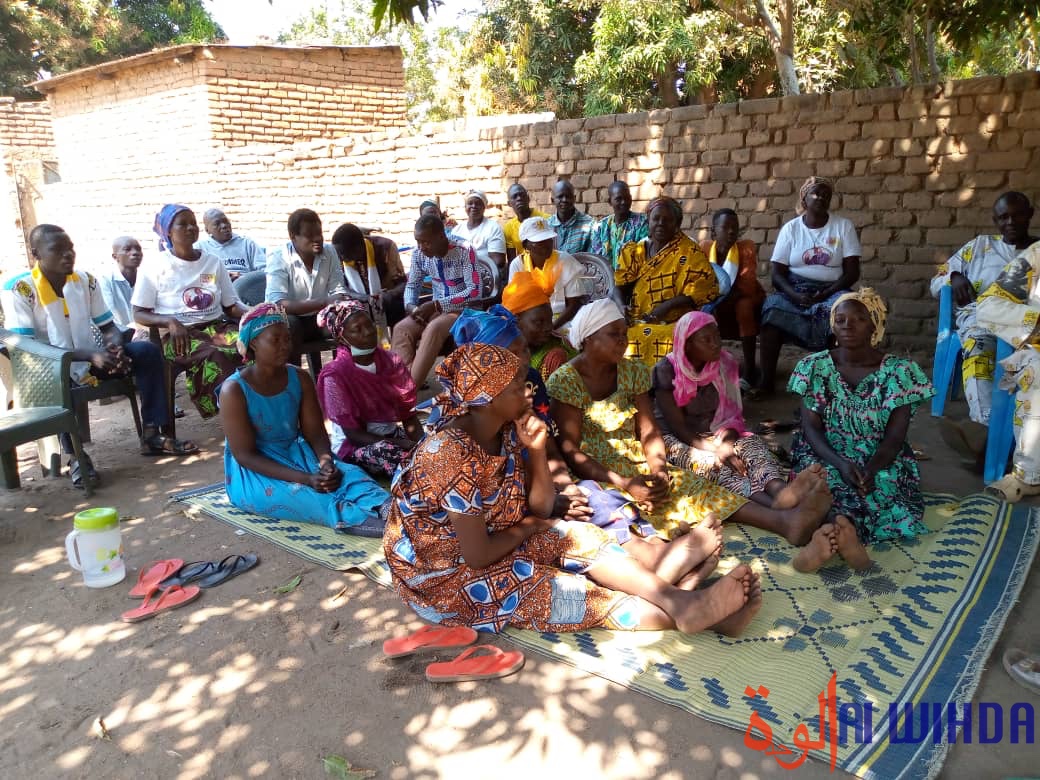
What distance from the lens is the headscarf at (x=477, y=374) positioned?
2.66m

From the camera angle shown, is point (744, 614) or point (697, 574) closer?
point (744, 614)

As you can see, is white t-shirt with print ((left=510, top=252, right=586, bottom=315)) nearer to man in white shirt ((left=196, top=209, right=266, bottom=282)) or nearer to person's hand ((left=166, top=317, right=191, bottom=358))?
person's hand ((left=166, top=317, right=191, bottom=358))

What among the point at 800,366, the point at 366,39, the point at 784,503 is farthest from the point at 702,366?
the point at 366,39

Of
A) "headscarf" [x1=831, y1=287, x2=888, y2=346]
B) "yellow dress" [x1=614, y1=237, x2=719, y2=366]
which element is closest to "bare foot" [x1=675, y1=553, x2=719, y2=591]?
"headscarf" [x1=831, y1=287, x2=888, y2=346]

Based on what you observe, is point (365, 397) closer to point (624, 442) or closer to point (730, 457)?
point (624, 442)

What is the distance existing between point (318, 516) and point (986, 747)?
298 centimetres

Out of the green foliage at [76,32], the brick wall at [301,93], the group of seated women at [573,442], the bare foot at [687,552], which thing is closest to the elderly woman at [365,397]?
the group of seated women at [573,442]

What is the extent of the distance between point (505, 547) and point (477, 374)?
2.08ft

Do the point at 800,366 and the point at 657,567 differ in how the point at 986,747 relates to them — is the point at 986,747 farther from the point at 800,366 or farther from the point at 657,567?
the point at 800,366

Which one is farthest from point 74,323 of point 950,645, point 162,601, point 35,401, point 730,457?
point 950,645

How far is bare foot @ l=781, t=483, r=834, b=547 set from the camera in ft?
11.3

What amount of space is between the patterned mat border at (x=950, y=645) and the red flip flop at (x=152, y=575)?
18.2 inches

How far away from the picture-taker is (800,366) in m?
3.89

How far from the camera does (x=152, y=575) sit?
3.52m
